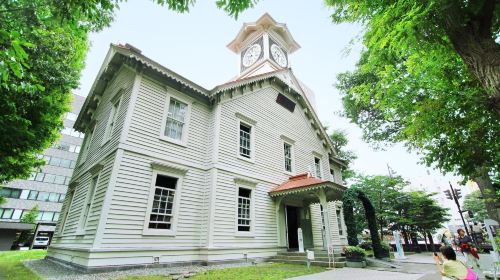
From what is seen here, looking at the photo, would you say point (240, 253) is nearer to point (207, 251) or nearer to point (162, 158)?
point (207, 251)

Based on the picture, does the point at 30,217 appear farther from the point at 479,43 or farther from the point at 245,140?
the point at 479,43

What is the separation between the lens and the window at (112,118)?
35.4 feet

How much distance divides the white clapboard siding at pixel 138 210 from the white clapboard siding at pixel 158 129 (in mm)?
648

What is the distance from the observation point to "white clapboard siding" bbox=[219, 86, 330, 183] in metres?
12.2

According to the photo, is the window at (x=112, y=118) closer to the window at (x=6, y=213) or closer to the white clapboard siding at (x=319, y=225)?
the white clapboard siding at (x=319, y=225)

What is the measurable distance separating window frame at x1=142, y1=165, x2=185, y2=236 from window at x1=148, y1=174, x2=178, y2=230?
0.45 feet

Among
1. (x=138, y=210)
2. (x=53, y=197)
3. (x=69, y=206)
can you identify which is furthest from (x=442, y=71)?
(x=53, y=197)

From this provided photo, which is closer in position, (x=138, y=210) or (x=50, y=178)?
(x=138, y=210)

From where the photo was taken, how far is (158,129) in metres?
10.2

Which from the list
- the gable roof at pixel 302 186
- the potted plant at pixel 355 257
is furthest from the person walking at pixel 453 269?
the gable roof at pixel 302 186

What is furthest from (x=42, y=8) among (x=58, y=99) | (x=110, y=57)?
(x=58, y=99)

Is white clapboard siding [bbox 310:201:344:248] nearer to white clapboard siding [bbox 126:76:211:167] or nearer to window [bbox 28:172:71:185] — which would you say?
white clapboard siding [bbox 126:76:211:167]

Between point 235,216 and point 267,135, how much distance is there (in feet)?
17.2

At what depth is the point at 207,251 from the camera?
9.67 m
